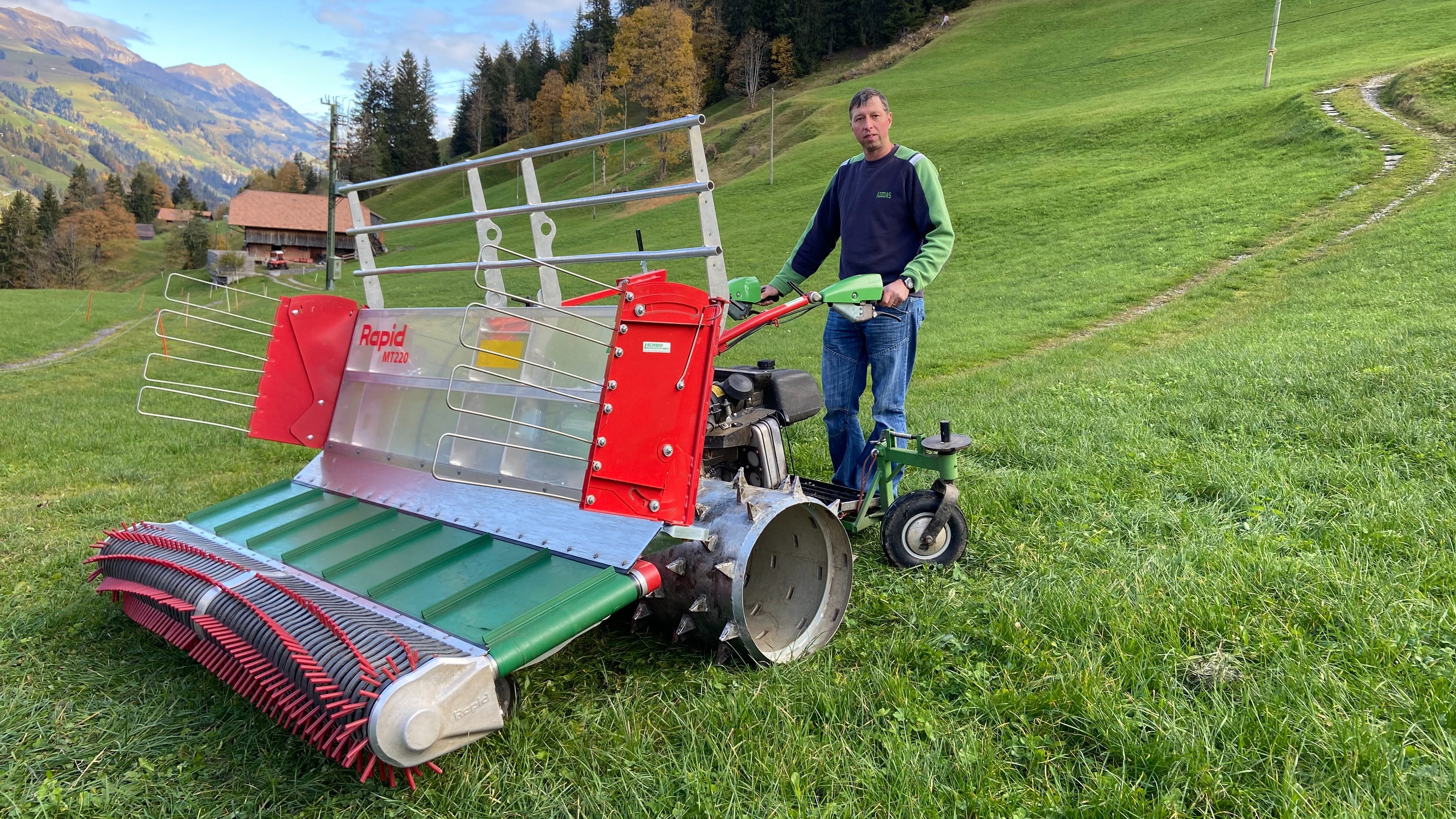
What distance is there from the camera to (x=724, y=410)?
13.7 ft

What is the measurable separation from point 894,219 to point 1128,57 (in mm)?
52257

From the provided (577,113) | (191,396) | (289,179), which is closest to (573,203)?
(191,396)

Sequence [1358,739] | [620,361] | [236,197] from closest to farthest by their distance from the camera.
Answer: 1. [1358,739]
2. [620,361]
3. [236,197]

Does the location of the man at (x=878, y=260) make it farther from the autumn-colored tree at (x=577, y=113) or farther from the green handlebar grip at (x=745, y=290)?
the autumn-colored tree at (x=577, y=113)

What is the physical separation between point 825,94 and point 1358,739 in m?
57.0

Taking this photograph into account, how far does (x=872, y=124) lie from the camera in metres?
4.57

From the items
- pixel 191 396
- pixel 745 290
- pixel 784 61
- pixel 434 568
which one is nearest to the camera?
pixel 434 568

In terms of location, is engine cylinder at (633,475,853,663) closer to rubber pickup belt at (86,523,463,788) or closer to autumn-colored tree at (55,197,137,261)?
rubber pickup belt at (86,523,463,788)

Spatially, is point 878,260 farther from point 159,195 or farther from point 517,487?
point 159,195

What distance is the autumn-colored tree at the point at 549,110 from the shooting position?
82750mm

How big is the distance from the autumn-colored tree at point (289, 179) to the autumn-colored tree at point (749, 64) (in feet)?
224

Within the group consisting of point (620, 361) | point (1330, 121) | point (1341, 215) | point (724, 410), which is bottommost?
point (724, 410)

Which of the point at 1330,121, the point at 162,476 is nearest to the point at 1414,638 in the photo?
the point at 162,476

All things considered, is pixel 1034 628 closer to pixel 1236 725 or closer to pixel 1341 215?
pixel 1236 725
